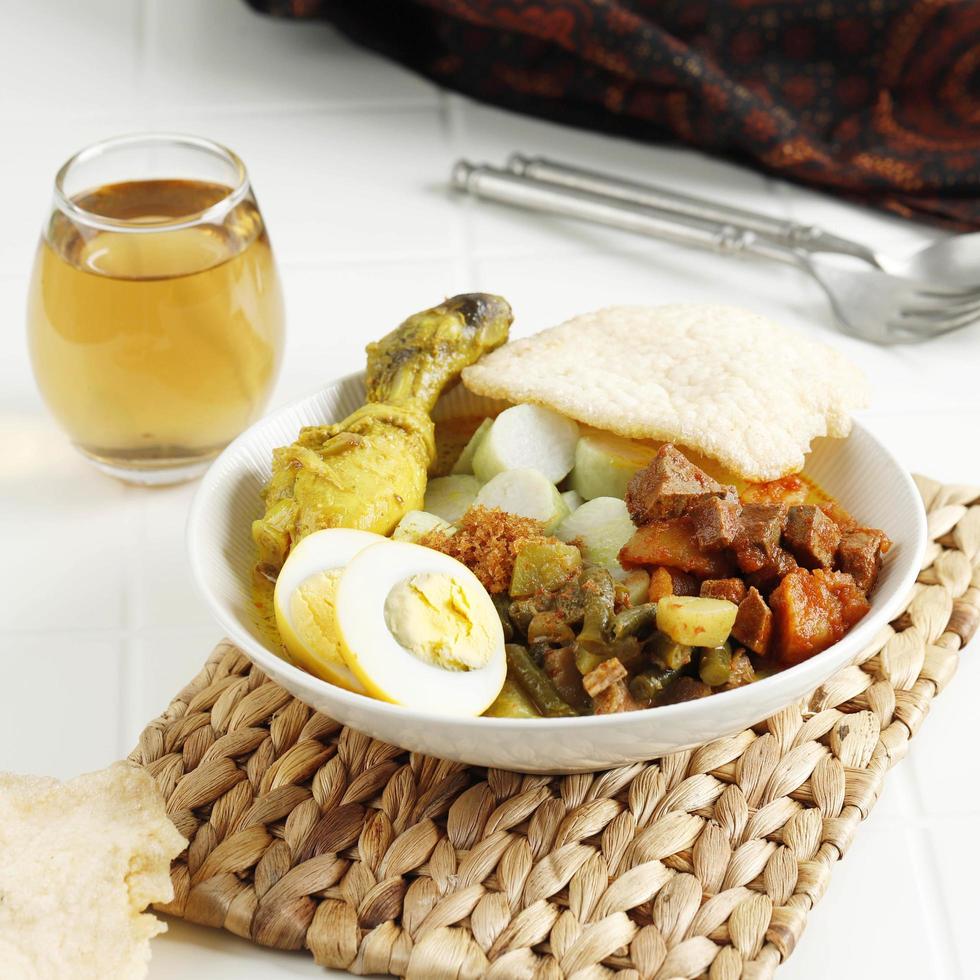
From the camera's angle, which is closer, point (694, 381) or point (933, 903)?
point (933, 903)

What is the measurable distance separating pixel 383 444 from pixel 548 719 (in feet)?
1.98

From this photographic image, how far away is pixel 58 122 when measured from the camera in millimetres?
3641

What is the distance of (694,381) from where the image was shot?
2.05m

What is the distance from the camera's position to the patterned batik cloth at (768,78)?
331 centimetres

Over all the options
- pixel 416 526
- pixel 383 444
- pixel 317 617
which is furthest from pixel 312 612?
pixel 383 444

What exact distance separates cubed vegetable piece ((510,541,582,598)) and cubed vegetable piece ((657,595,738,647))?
0.16 meters

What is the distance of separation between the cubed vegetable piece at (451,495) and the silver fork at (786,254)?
1206 millimetres

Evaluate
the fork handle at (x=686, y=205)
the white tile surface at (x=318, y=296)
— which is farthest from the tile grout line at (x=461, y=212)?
the fork handle at (x=686, y=205)

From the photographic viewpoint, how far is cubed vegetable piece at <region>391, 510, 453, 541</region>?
6.24 feet

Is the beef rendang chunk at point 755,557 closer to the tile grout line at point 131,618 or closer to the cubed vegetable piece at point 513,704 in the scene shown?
the cubed vegetable piece at point 513,704

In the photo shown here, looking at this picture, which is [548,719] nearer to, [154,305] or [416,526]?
[416,526]

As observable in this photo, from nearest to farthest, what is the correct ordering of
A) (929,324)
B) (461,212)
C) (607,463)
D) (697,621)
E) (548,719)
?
(548,719)
(697,621)
(607,463)
(929,324)
(461,212)

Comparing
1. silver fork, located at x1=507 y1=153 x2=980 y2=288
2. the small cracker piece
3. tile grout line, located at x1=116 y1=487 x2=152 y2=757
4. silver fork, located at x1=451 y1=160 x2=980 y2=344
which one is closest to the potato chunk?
the small cracker piece

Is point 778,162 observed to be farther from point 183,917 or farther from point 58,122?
point 183,917
